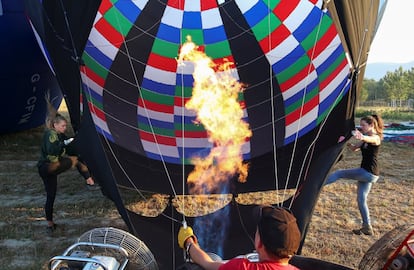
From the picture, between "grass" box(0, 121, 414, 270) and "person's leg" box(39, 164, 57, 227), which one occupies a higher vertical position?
"person's leg" box(39, 164, 57, 227)

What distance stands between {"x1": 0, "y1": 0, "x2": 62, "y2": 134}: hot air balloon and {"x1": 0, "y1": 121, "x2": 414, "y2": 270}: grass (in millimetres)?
1069

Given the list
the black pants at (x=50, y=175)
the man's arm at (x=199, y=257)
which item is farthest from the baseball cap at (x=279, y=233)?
the black pants at (x=50, y=175)

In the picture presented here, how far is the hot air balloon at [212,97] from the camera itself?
156 inches

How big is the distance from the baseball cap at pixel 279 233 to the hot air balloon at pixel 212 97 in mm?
2123

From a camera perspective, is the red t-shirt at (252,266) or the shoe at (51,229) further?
the shoe at (51,229)

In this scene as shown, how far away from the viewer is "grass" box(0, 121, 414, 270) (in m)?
3.35

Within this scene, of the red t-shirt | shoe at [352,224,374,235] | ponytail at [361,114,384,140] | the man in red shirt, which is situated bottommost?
shoe at [352,224,374,235]

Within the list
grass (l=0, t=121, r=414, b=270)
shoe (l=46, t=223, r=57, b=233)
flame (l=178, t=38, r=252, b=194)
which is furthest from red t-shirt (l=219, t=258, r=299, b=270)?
flame (l=178, t=38, r=252, b=194)

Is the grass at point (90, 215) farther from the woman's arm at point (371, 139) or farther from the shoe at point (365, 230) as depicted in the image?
the woman's arm at point (371, 139)

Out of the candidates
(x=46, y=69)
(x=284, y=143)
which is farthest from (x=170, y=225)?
(x=46, y=69)

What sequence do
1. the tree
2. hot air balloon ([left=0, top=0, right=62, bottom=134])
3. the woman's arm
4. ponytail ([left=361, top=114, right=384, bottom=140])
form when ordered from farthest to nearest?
the tree, hot air balloon ([left=0, top=0, right=62, bottom=134]), ponytail ([left=361, top=114, right=384, bottom=140]), the woman's arm

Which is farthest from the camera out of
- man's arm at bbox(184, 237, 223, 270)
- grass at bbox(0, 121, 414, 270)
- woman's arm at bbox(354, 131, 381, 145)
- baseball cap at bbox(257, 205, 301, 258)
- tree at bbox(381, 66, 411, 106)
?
tree at bbox(381, 66, 411, 106)

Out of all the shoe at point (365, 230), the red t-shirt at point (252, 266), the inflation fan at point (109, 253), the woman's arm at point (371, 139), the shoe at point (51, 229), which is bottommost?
the shoe at point (51, 229)

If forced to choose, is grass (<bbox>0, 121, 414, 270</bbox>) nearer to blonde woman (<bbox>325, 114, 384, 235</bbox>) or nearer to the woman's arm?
blonde woman (<bbox>325, 114, 384, 235</bbox>)
